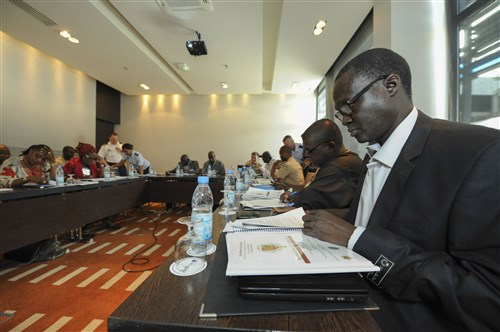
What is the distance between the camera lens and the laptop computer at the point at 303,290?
44 centimetres

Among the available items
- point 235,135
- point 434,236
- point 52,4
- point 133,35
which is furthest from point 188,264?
point 235,135

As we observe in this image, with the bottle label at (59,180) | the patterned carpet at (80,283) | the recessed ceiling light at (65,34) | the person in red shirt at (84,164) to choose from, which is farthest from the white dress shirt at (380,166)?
the recessed ceiling light at (65,34)

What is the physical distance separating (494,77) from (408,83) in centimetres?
174

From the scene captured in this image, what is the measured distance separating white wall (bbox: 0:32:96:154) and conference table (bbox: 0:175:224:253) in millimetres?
2623

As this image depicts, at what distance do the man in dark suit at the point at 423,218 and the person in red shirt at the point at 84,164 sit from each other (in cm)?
418

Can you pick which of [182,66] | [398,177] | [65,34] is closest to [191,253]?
[398,177]

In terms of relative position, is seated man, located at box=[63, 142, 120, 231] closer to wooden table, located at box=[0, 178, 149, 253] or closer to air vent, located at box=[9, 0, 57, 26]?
wooden table, located at box=[0, 178, 149, 253]

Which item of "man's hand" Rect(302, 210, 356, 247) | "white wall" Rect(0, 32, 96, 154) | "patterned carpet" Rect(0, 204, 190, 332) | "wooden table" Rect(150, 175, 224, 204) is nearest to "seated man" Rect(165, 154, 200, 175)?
"wooden table" Rect(150, 175, 224, 204)

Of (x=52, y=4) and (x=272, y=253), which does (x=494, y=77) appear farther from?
(x=52, y=4)

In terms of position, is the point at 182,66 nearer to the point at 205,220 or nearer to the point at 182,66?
the point at 182,66

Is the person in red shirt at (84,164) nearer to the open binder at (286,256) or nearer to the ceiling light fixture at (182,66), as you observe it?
the ceiling light fixture at (182,66)

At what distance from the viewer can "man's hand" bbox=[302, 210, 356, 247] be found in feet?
1.99

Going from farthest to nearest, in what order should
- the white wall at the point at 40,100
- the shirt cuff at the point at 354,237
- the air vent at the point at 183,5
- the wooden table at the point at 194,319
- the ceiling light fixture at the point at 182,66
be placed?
the ceiling light fixture at the point at 182,66 → the white wall at the point at 40,100 → the air vent at the point at 183,5 → the shirt cuff at the point at 354,237 → the wooden table at the point at 194,319

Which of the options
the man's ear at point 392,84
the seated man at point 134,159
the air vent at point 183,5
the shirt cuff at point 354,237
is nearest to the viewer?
Result: the shirt cuff at point 354,237
